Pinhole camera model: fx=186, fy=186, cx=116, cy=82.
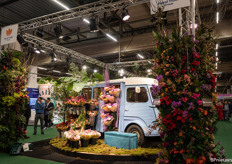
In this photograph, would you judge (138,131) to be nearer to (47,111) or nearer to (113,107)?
(113,107)

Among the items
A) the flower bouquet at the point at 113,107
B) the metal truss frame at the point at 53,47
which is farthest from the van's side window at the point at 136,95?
the metal truss frame at the point at 53,47

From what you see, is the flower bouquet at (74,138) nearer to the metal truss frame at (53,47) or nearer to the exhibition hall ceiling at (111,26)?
the exhibition hall ceiling at (111,26)

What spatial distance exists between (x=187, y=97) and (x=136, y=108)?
8.77 ft

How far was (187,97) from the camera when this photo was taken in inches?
110

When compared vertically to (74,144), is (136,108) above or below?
above

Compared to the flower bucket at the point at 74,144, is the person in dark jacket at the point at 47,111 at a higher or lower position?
higher

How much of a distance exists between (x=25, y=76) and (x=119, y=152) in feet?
12.1

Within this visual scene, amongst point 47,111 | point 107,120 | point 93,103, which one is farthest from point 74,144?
point 47,111

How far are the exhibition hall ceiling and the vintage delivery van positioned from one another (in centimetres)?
377

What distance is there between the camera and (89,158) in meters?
4.51

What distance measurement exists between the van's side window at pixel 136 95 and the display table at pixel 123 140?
3.61ft

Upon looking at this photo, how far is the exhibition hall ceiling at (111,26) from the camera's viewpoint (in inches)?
354

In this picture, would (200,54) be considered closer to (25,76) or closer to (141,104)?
(141,104)

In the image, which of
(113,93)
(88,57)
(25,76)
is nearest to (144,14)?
(88,57)
